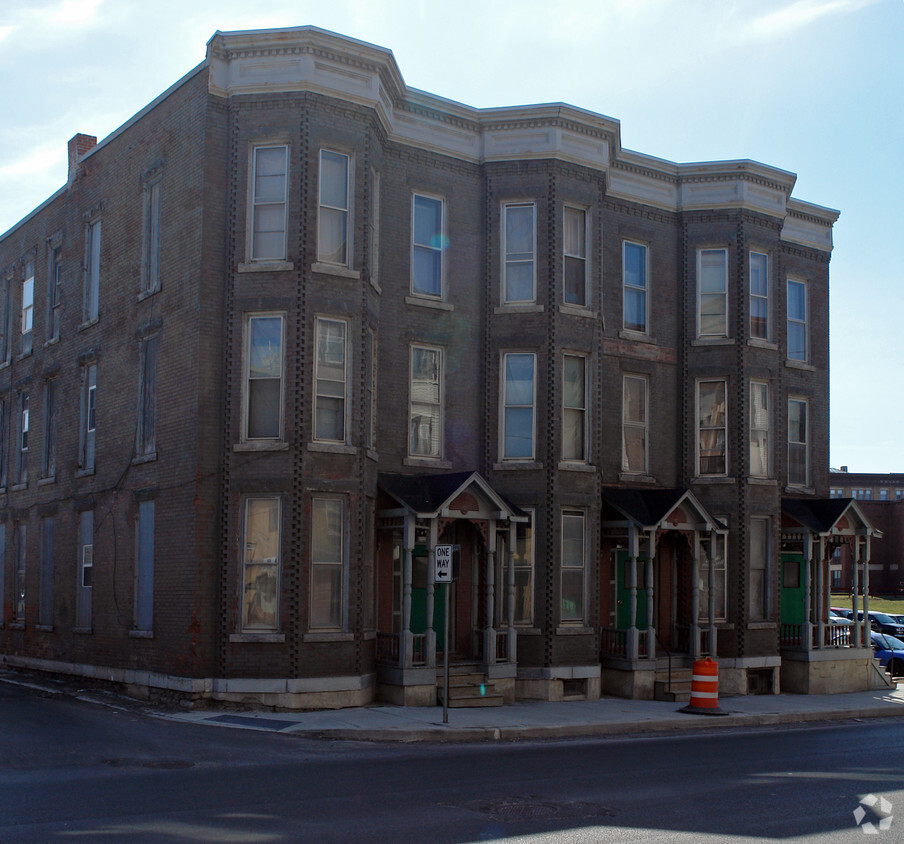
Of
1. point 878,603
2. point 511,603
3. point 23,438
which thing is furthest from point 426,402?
point 878,603

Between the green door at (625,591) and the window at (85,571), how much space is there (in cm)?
1158

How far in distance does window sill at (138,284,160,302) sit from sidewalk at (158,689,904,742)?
8.01 m

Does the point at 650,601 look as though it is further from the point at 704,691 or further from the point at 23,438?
the point at 23,438

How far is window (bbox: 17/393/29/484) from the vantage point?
2828 centimetres

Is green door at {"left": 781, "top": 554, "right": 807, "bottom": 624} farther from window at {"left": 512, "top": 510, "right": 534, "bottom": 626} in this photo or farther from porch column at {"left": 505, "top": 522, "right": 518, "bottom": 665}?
porch column at {"left": 505, "top": 522, "right": 518, "bottom": 665}

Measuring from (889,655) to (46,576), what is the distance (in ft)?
76.9

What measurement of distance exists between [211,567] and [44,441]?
9965mm

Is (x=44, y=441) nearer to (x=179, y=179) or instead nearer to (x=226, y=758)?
(x=179, y=179)

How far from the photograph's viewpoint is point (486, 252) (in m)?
23.0

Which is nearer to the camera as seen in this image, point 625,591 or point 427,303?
point 427,303

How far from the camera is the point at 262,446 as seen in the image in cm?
1923

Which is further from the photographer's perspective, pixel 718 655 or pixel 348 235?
pixel 718 655

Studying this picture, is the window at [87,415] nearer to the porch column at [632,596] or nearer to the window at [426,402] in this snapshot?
the window at [426,402]

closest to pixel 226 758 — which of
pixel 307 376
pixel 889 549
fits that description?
pixel 307 376
